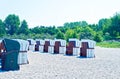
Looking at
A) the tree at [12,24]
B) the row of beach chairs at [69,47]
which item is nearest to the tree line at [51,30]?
the tree at [12,24]

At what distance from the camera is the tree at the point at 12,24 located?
293ft

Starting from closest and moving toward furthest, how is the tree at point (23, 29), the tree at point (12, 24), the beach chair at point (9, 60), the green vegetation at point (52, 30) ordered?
the beach chair at point (9, 60) → the green vegetation at point (52, 30) → the tree at point (23, 29) → the tree at point (12, 24)

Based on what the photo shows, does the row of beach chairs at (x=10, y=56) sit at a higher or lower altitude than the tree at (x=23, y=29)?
lower

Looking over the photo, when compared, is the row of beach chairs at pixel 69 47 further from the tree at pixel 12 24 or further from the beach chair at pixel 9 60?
the tree at pixel 12 24

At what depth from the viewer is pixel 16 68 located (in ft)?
43.9

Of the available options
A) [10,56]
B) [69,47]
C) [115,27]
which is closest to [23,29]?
[115,27]

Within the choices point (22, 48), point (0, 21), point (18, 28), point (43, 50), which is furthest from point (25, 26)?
point (22, 48)

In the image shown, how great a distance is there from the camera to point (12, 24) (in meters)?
89.4

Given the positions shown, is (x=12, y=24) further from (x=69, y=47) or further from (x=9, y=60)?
(x=9, y=60)

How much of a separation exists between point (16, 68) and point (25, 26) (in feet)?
248

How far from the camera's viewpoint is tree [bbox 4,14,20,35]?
89.3 metres

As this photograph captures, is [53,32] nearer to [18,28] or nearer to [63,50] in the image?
[18,28]

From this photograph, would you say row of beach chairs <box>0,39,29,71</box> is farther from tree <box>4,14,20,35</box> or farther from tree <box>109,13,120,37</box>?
tree <box>4,14,20,35</box>

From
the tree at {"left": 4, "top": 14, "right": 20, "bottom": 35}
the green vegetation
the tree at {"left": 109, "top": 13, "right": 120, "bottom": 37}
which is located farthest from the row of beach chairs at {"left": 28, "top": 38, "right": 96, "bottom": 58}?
the tree at {"left": 4, "top": 14, "right": 20, "bottom": 35}
